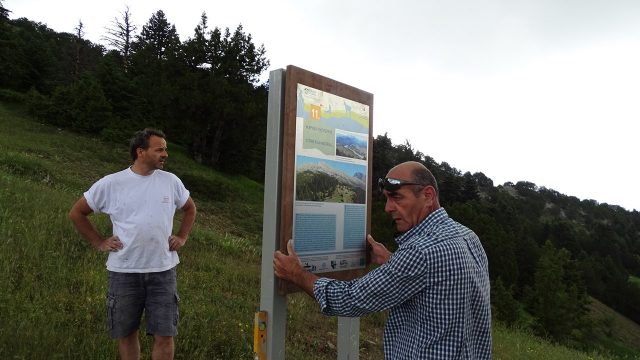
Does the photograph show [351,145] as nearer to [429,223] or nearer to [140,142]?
[429,223]

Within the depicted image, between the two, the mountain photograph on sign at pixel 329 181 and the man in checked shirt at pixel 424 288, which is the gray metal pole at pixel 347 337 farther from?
the man in checked shirt at pixel 424 288

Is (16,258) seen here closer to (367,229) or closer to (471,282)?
(367,229)

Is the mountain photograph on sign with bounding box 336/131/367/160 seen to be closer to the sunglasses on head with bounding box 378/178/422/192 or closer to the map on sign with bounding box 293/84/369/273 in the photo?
the map on sign with bounding box 293/84/369/273

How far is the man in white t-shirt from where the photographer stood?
3262mm

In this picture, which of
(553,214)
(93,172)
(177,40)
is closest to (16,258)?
(93,172)

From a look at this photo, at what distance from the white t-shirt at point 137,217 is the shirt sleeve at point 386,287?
1.75m

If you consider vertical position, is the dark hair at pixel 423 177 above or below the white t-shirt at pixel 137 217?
above

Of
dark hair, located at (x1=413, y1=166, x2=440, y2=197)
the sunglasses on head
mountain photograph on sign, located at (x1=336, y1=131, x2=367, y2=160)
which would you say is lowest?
the sunglasses on head

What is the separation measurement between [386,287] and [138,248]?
6.86 ft

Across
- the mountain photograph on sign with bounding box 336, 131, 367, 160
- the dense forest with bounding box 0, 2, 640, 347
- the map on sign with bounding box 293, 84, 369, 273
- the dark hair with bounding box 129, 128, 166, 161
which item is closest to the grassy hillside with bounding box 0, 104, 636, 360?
the dark hair with bounding box 129, 128, 166, 161

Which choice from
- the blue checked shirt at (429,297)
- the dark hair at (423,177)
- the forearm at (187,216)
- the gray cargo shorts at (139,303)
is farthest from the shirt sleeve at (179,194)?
the dark hair at (423,177)

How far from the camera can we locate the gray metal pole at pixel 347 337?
3.38 m

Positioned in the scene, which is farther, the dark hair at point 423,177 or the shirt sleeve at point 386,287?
the dark hair at point 423,177

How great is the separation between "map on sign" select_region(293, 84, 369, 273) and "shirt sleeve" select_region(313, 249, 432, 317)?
0.67 meters
